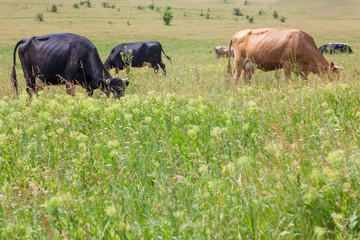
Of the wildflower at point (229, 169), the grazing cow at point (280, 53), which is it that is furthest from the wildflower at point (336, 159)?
the grazing cow at point (280, 53)

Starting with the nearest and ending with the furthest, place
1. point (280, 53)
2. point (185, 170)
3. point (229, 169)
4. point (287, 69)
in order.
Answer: point (229, 169), point (185, 170), point (287, 69), point (280, 53)

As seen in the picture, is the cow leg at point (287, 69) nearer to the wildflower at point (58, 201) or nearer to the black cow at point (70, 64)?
the black cow at point (70, 64)

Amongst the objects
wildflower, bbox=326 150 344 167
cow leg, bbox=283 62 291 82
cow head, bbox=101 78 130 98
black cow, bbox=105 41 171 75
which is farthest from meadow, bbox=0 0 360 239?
black cow, bbox=105 41 171 75

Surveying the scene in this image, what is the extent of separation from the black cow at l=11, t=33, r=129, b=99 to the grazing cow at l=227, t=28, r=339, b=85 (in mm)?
3817

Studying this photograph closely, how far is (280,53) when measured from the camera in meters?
8.70

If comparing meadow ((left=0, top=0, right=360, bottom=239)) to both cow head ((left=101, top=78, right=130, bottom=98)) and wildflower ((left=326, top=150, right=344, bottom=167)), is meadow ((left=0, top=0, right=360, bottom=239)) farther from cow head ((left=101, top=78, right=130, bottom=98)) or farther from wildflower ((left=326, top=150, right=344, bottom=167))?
cow head ((left=101, top=78, right=130, bottom=98))

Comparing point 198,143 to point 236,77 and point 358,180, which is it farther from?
point 236,77

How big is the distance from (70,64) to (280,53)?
18.1 feet

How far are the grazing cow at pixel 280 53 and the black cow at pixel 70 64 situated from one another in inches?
150

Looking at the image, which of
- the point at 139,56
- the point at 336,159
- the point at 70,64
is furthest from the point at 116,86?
the point at 139,56

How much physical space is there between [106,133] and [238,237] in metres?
2.66

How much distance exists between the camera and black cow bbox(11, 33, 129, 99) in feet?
Answer: 26.9

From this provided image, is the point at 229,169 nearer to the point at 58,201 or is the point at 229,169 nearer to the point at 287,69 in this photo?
the point at 58,201

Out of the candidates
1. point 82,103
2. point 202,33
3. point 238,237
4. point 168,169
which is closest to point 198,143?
point 168,169
